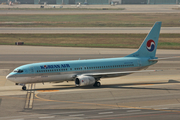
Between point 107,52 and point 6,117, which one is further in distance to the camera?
point 107,52

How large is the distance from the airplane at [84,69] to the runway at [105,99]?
1.59m

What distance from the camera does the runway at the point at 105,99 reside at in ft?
98.7

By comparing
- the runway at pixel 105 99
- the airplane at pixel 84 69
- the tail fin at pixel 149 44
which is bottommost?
the runway at pixel 105 99

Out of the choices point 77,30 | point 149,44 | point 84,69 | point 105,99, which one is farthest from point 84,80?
point 77,30

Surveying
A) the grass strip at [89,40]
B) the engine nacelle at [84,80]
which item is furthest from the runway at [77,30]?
the engine nacelle at [84,80]

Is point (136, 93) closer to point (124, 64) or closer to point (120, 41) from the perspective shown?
point (124, 64)

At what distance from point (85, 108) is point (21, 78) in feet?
41.6

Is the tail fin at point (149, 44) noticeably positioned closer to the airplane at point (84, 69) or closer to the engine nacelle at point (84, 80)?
the airplane at point (84, 69)

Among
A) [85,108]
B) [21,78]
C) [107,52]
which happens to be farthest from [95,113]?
[107,52]

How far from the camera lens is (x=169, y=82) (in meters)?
47.9

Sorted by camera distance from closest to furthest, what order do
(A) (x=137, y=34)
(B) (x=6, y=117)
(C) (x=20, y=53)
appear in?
(B) (x=6, y=117) < (C) (x=20, y=53) < (A) (x=137, y=34)

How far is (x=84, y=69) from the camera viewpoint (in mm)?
45250

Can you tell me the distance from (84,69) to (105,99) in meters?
9.81

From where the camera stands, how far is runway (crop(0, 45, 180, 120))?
3009 cm
